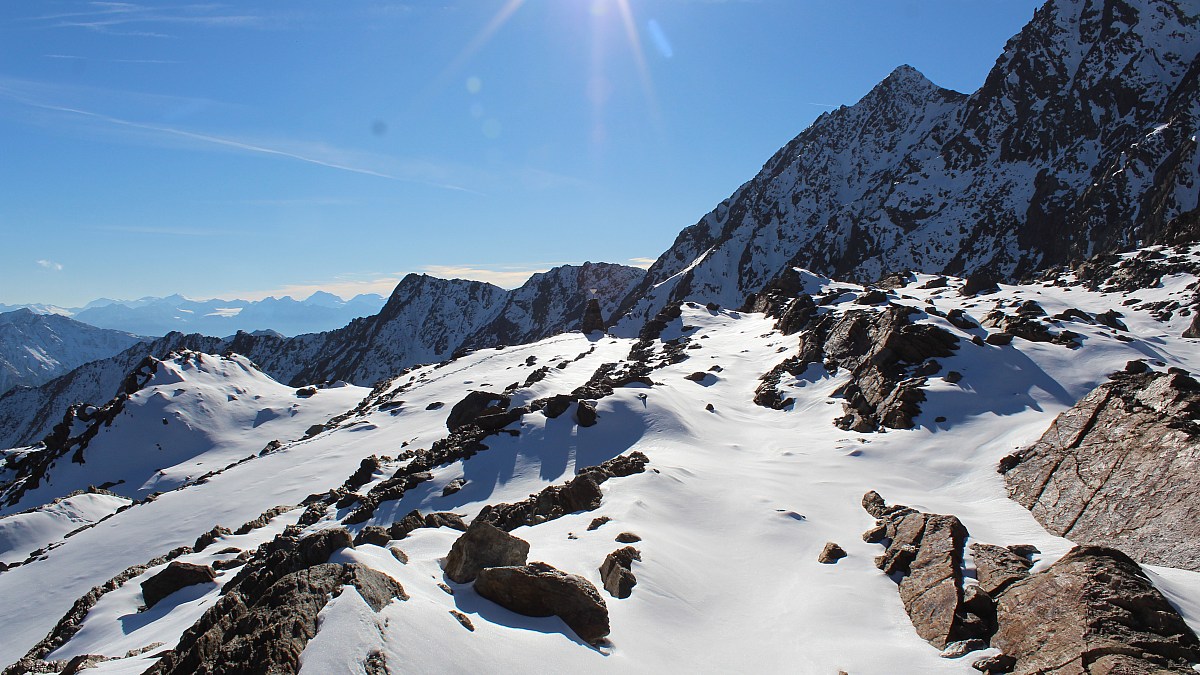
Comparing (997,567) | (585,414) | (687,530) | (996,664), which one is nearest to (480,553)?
(687,530)

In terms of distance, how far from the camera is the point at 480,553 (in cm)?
1116

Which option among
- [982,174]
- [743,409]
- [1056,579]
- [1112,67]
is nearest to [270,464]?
[743,409]

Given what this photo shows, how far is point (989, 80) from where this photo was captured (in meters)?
155

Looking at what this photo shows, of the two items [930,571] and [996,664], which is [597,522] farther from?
[996,664]

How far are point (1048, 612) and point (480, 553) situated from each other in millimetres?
9847

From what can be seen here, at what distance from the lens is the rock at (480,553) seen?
1095cm

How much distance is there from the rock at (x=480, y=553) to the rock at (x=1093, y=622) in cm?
871

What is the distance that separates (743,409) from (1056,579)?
2615cm

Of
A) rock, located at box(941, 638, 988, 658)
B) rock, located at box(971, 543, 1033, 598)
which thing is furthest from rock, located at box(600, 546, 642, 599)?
rock, located at box(971, 543, 1033, 598)

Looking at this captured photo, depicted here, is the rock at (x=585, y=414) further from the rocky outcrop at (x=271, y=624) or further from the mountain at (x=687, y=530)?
the rocky outcrop at (x=271, y=624)

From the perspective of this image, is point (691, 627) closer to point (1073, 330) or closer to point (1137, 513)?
point (1137, 513)

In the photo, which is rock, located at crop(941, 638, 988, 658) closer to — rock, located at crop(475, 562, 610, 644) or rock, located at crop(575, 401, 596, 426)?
rock, located at crop(475, 562, 610, 644)

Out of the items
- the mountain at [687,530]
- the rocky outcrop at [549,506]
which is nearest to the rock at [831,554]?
the mountain at [687,530]

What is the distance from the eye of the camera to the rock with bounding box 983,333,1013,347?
32250 millimetres
